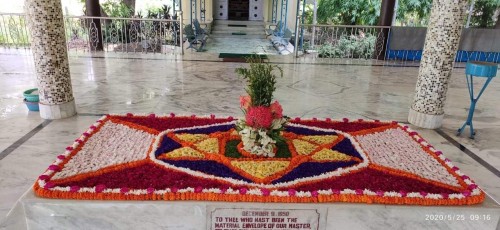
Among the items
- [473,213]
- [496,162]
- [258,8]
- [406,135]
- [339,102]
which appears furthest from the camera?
[258,8]

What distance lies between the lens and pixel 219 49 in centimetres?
1127

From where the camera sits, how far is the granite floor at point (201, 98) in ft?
10.6

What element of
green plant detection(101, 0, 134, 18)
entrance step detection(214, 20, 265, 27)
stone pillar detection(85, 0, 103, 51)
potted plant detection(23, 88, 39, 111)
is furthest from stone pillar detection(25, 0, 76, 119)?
entrance step detection(214, 20, 265, 27)

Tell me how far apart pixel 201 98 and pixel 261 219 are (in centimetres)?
295

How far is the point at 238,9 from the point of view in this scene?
17.8 metres

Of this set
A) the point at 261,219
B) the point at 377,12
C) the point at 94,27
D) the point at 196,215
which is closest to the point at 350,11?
the point at 377,12

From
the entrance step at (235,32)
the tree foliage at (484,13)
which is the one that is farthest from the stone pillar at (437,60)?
the entrance step at (235,32)

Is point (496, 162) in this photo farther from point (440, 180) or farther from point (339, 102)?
point (339, 102)

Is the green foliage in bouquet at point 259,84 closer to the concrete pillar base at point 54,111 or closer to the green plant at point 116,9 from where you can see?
the concrete pillar base at point 54,111

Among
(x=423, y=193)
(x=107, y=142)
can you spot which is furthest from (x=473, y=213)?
(x=107, y=142)

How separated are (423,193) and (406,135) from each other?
126 centimetres

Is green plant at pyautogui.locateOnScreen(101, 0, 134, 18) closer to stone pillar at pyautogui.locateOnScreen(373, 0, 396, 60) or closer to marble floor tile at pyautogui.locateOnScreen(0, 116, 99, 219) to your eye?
stone pillar at pyautogui.locateOnScreen(373, 0, 396, 60)

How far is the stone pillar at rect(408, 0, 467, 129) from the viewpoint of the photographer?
377 cm

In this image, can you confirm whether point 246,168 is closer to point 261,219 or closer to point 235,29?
point 261,219
